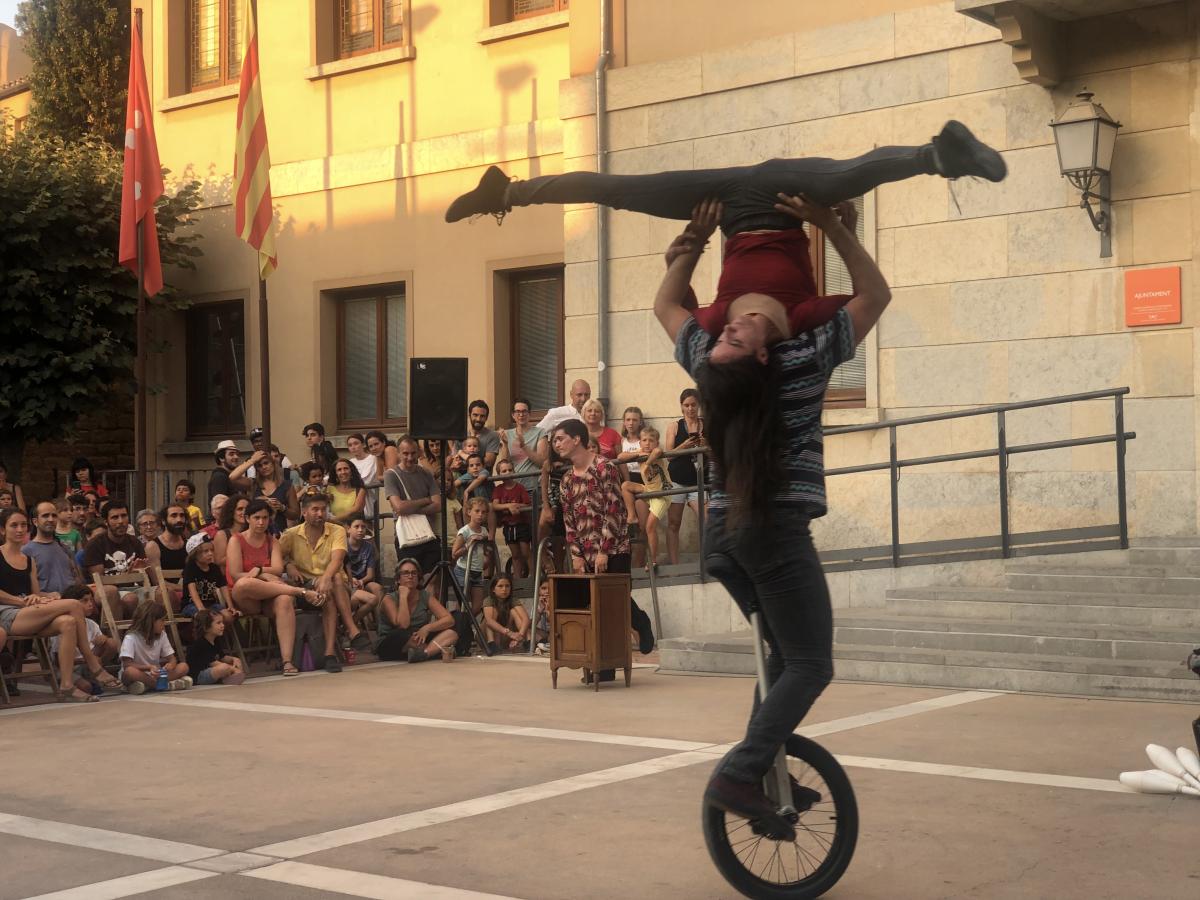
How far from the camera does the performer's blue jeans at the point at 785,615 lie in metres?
4.98

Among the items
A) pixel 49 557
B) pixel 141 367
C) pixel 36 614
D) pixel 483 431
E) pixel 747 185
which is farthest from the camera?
pixel 141 367

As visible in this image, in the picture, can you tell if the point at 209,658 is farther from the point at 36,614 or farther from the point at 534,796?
the point at 534,796

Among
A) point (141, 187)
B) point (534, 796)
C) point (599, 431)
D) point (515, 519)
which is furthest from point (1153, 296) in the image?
point (141, 187)

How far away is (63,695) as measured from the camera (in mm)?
11188

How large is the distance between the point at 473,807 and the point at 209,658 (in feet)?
18.7

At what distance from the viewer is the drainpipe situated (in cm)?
1599

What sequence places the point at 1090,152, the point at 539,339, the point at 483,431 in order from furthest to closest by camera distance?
the point at 539,339 < the point at 483,431 < the point at 1090,152

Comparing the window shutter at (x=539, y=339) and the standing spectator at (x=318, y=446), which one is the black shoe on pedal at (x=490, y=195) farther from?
the window shutter at (x=539, y=339)

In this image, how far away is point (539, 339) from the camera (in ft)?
59.3

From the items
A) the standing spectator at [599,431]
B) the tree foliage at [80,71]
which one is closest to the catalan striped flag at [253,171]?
the standing spectator at [599,431]

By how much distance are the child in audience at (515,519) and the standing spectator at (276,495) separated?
1.93m

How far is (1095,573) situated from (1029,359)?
2.41 m

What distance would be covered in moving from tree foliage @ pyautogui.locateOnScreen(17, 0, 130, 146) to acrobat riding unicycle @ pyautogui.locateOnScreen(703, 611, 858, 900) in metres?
22.8

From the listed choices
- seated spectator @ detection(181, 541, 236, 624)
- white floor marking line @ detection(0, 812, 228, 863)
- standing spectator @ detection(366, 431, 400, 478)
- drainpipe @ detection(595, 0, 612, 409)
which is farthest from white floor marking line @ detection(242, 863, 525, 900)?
standing spectator @ detection(366, 431, 400, 478)
